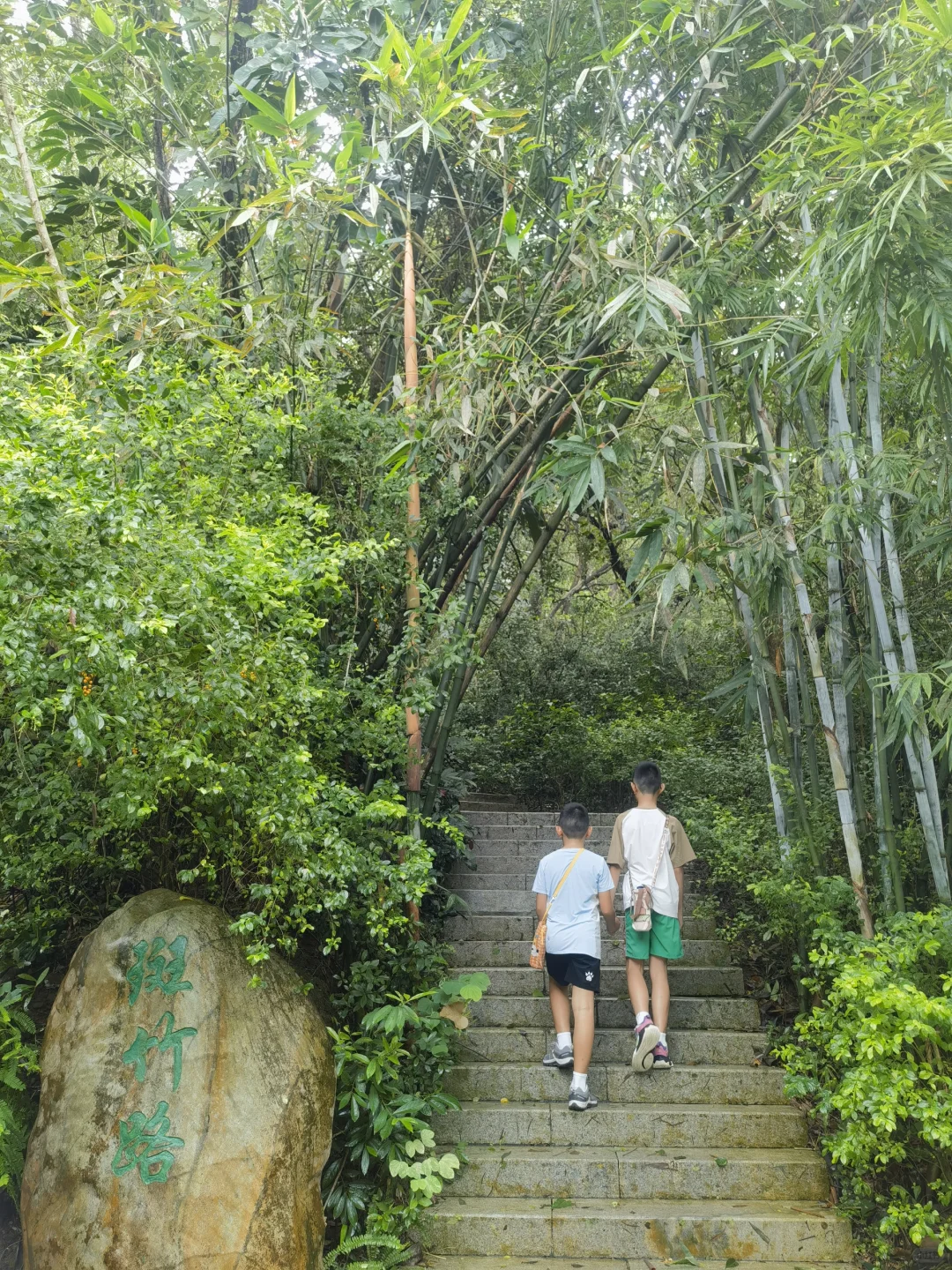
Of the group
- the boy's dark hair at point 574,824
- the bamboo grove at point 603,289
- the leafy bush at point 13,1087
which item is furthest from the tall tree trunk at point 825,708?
the leafy bush at point 13,1087

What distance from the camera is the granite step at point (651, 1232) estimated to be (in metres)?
3.17

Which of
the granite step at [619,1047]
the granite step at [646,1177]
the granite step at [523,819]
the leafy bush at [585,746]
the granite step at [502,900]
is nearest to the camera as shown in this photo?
the granite step at [646,1177]

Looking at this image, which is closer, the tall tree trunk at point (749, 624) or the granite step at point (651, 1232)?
the granite step at point (651, 1232)

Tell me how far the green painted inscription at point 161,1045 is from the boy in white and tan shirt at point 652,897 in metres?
1.89

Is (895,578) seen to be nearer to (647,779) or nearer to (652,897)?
(647,779)

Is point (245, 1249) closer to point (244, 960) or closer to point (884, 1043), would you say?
point (244, 960)

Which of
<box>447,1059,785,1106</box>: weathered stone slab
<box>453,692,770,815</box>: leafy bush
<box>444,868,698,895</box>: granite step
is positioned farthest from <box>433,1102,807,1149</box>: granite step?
<box>453,692,770,815</box>: leafy bush

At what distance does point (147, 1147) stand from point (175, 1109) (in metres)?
0.13

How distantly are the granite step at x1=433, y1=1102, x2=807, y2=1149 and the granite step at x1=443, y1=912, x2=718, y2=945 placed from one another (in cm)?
125

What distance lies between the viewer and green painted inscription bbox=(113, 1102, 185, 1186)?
288 cm

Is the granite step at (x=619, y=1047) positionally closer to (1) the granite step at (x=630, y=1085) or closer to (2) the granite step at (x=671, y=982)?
(1) the granite step at (x=630, y=1085)

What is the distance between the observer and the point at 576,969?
3.82 metres

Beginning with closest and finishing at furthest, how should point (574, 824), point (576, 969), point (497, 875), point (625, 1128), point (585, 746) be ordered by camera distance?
point (625, 1128), point (576, 969), point (574, 824), point (497, 875), point (585, 746)

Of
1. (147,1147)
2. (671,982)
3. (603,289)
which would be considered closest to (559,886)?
(671,982)
